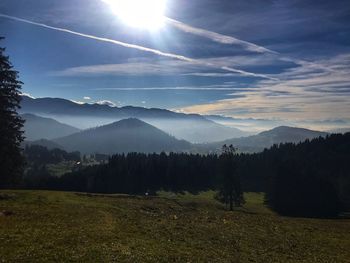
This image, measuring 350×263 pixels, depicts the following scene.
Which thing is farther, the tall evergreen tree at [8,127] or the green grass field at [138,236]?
the tall evergreen tree at [8,127]

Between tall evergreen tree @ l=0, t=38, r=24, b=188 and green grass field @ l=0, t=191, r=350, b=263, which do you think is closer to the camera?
green grass field @ l=0, t=191, r=350, b=263

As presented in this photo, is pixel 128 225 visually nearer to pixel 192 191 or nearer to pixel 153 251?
pixel 153 251

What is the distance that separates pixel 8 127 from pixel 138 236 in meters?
41.6

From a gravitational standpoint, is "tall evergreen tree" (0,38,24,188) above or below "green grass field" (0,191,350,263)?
above

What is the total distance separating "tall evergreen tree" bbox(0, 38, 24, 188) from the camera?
65200mm

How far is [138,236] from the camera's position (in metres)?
33.8

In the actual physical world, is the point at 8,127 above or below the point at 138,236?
above

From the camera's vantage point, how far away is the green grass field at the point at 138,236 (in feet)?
87.5

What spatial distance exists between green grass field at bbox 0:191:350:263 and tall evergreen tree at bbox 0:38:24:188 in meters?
14.7

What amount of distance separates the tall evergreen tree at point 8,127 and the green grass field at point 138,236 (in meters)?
14.7

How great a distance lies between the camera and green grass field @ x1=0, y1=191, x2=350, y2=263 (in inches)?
1049

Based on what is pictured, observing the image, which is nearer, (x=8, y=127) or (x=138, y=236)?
(x=138, y=236)

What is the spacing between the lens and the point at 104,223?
3847 cm

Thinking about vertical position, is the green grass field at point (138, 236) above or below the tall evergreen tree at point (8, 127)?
below
